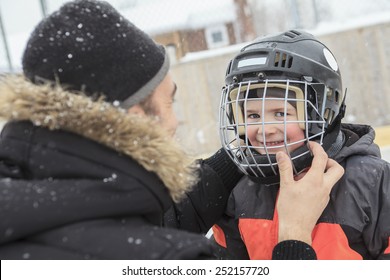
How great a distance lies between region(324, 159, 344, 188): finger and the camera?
162cm

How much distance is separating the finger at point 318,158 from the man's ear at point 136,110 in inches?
25.6

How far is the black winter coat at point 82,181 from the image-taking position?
1042mm

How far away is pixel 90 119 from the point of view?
111 centimetres

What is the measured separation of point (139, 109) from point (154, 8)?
5.53 metres

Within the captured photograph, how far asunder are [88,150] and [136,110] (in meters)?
0.17

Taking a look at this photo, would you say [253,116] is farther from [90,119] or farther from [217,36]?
[217,36]

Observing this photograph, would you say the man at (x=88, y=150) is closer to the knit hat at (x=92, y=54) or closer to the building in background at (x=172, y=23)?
the knit hat at (x=92, y=54)

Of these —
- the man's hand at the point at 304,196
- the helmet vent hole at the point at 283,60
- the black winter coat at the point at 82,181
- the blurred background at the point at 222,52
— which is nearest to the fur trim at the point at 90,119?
the black winter coat at the point at 82,181

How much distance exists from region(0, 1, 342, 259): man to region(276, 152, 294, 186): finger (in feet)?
1.63

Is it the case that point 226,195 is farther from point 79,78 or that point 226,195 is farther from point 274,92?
point 79,78

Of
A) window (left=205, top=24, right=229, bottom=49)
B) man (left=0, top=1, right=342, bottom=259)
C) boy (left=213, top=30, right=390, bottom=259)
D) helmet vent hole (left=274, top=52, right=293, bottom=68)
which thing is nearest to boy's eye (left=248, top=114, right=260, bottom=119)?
boy (left=213, top=30, right=390, bottom=259)

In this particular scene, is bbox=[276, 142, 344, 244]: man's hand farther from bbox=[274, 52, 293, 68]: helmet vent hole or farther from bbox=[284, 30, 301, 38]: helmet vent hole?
bbox=[284, 30, 301, 38]: helmet vent hole

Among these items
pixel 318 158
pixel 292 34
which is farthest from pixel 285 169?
pixel 292 34

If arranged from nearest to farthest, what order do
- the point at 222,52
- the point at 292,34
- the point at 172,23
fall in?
A: the point at 292,34 → the point at 222,52 → the point at 172,23
